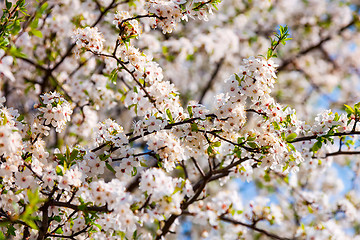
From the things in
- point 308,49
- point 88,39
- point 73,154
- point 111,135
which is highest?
point 308,49

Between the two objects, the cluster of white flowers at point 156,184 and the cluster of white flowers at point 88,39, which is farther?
the cluster of white flowers at point 88,39

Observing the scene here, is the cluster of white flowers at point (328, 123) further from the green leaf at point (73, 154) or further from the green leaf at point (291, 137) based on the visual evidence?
the green leaf at point (73, 154)

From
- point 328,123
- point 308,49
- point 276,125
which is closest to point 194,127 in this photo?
point 276,125

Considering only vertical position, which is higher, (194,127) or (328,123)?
(328,123)

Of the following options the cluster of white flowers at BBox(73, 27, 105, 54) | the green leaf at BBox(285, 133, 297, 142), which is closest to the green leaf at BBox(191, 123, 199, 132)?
the green leaf at BBox(285, 133, 297, 142)

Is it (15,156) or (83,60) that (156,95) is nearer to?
(15,156)

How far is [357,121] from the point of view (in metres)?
2.93

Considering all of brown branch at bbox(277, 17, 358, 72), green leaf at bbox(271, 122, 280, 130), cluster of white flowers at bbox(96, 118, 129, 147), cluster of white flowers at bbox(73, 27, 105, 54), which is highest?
brown branch at bbox(277, 17, 358, 72)

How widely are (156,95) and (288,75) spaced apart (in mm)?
8380

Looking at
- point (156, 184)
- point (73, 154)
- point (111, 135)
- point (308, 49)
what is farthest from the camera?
point (308, 49)

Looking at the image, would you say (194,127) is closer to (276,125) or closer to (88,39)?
(276,125)

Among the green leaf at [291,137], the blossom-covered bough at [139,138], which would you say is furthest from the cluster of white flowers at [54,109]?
the green leaf at [291,137]

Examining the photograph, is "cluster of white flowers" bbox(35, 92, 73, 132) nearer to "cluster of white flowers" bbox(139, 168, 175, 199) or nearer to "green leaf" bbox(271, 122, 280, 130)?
"cluster of white flowers" bbox(139, 168, 175, 199)

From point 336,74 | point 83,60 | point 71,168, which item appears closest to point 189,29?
point 83,60
